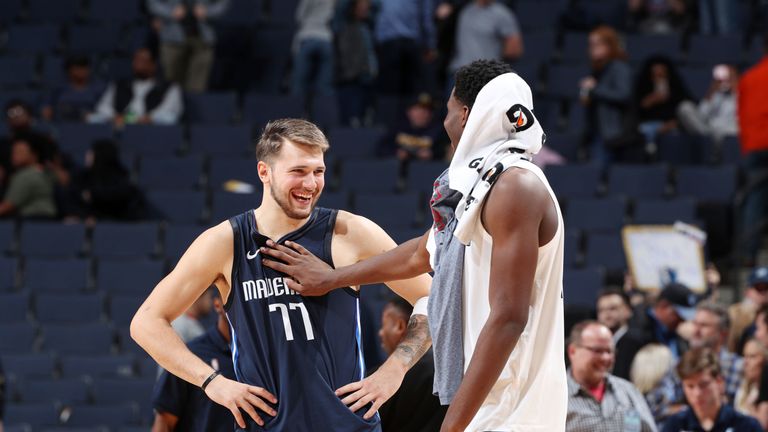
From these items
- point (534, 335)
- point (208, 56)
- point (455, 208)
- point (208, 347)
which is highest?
point (208, 56)

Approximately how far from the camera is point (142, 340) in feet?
13.5

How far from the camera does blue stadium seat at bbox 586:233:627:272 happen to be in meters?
11.2

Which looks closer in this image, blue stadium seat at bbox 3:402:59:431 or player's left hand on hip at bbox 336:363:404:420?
player's left hand on hip at bbox 336:363:404:420

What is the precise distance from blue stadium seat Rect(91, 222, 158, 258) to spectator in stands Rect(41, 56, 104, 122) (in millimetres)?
2391

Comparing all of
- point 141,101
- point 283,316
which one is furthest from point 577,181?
point 283,316

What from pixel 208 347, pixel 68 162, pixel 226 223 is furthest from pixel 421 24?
pixel 226 223

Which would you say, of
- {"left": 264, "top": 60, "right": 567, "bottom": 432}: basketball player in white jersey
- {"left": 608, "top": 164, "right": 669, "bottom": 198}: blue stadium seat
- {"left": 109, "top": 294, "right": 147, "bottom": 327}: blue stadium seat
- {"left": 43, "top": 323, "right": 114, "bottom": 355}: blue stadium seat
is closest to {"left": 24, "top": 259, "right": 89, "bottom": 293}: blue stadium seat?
{"left": 109, "top": 294, "right": 147, "bottom": 327}: blue stadium seat

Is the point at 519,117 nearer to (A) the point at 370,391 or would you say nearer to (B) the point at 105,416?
(A) the point at 370,391

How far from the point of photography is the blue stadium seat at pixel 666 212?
1156cm

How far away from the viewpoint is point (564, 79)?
45.6ft

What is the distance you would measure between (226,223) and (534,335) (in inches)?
50.6

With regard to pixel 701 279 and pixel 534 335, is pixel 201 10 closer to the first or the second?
pixel 701 279

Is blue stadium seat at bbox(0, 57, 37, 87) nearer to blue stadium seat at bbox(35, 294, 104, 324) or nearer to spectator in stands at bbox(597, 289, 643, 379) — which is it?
blue stadium seat at bbox(35, 294, 104, 324)

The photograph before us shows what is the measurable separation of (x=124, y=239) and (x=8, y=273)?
3.51ft
